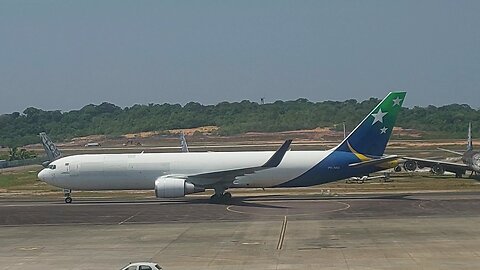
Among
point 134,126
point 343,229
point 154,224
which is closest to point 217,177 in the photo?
point 154,224

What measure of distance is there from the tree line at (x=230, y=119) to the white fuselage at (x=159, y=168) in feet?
300

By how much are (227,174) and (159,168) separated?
5.12m

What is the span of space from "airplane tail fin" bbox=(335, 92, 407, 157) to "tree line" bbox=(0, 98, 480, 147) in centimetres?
8859

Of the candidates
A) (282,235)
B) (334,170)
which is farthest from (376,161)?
(282,235)

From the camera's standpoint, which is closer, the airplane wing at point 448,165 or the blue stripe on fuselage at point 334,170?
the blue stripe on fuselage at point 334,170

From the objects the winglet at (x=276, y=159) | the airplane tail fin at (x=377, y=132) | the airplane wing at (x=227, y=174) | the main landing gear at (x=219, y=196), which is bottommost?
the main landing gear at (x=219, y=196)

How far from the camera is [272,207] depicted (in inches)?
1757

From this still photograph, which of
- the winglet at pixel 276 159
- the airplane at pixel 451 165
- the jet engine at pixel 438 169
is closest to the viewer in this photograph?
the winglet at pixel 276 159

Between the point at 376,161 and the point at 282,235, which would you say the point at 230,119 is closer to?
the point at 376,161

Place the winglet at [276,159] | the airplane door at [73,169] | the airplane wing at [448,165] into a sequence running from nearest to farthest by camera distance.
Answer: the winglet at [276,159]
the airplane door at [73,169]
the airplane wing at [448,165]

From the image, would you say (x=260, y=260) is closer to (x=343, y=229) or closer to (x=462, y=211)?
(x=343, y=229)

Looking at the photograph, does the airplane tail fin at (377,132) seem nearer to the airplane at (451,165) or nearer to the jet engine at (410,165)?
the airplane at (451,165)

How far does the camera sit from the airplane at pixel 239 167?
157 ft

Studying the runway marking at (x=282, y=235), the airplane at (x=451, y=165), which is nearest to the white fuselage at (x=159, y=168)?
the runway marking at (x=282, y=235)
